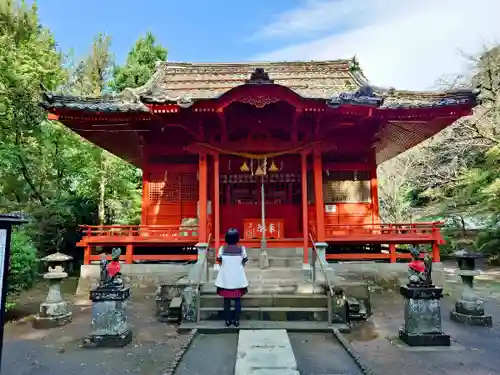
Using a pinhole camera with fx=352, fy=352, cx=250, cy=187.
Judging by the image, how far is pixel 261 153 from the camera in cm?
1011

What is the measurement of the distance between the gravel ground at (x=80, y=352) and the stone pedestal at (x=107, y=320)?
165 millimetres

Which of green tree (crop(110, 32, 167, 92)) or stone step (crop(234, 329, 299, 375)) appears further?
green tree (crop(110, 32, 167, 92))

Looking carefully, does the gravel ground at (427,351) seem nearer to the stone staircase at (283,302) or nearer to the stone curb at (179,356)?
the stone staircase at (283,302)

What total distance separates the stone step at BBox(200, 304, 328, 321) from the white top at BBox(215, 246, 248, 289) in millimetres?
858

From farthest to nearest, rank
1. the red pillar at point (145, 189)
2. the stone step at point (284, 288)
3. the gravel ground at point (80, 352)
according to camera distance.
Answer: the red pillar at point (145, 189), the stone step at point (284, 288), the gravel ground at point (80, 352)

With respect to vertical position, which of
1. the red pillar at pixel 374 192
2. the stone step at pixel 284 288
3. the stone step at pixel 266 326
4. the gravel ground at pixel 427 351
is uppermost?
the red pillar at pixel 374 192

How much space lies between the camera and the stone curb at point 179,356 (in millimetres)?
4706

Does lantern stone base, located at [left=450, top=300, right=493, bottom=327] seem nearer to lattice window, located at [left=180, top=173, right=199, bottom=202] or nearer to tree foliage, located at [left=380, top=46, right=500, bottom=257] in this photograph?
lattice window, located at [left=180, top=173, right=199, bottom=202]

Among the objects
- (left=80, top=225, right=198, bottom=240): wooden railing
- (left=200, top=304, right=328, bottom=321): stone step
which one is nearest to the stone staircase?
(left=200, top=304, right=328, bottom=321): stone step

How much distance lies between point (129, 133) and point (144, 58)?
15771mm

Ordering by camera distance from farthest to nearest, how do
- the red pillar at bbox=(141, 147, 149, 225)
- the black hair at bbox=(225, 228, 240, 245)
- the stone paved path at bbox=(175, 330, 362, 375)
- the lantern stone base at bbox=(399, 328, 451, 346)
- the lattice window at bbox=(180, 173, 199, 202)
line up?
1. the lattice window at bbox=(180, 173, 199, 202)
2. the red pillar at bbox=(141, 147, 149, 225)
3. the black hair at bbox=(225, 228, 240, 245)
4. the lantern stone base at bbox=(399, 328, 451, 346)
5. the stone paved path at bbox=(175, 330, 362, 375)

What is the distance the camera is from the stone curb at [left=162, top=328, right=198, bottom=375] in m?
4.71

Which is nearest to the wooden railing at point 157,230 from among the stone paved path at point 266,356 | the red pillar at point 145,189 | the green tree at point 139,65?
the red pillar at point 145,189

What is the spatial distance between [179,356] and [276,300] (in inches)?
103
